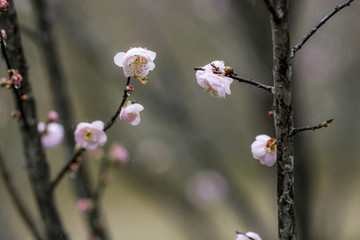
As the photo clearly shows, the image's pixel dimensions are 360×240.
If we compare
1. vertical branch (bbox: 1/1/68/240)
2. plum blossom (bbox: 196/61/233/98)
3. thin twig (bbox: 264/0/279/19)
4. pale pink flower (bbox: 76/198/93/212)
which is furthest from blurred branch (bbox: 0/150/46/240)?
thin twig (bbox: 264/0/279/19)

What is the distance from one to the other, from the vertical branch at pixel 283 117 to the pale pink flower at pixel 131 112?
1.20 feet

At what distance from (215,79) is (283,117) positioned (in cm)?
20

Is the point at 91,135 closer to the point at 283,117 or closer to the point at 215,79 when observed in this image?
the point at 215,79

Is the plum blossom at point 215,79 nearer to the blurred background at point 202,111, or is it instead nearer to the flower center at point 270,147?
the flower center at point 270,147

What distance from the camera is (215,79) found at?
1047 millimetres

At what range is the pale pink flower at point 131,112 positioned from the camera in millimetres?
1108

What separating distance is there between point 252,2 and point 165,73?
1.14m

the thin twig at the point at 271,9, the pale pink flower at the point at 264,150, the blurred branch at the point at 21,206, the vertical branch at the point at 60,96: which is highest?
the vertical branch at the point at 60,96

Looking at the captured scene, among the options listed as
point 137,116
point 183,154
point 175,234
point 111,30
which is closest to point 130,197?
point 175,234

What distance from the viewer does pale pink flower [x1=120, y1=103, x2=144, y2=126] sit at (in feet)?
3.64

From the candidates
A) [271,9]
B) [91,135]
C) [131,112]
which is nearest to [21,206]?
[91,135]

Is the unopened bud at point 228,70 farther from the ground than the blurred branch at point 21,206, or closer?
farther from the ground

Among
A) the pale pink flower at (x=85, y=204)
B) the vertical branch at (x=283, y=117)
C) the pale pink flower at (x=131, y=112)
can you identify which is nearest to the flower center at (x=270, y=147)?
the vertical branch at (x=283, y=117)

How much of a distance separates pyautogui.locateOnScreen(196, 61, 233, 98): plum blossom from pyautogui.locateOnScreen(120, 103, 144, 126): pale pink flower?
0.60 ft
